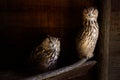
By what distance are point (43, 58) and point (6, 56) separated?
274 millimetres

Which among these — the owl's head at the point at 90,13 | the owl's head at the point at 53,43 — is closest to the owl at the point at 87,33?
the owl's head at the point at 90,13

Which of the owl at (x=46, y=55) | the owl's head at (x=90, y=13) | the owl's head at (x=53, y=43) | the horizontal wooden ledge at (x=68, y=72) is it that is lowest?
the horizontal wooden ledge at (x=68, y=72)

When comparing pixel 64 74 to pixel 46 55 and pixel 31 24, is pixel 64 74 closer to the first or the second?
pixel 46 55

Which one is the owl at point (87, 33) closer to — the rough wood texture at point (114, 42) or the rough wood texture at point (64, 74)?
the rough wood texture at point (64, 74)

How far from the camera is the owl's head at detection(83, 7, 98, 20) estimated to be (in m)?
1.21

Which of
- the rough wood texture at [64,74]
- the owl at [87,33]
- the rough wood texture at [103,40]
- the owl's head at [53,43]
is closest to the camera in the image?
the rough wood texture at [64,74]

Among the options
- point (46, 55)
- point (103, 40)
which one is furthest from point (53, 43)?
point (103, 40)

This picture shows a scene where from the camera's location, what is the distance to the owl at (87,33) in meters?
1.22

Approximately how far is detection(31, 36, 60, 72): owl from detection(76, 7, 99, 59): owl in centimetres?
15

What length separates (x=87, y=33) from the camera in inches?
48.0

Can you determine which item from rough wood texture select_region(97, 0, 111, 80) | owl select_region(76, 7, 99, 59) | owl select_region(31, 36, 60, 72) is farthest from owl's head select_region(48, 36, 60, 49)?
rough wood texture select_region(97, 0, 111, 80)

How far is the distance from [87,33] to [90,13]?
91 mm

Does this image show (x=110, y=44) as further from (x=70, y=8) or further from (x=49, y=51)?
(x=49, y=51)

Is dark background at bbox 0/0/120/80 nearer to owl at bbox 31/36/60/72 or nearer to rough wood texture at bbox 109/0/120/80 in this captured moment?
rough wood texture at bbox 109/0/120/80
